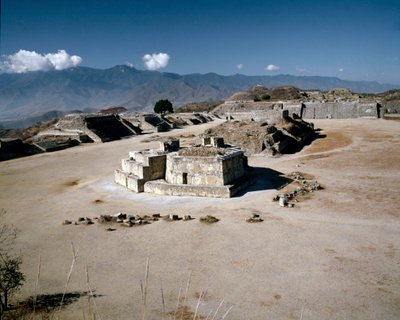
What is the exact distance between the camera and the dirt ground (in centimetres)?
795

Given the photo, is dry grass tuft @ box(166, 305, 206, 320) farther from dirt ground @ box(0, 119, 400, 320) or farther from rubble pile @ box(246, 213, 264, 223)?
rubble pile @ box(246, 213, 264, 223)

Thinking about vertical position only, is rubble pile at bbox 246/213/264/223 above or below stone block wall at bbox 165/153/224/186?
below

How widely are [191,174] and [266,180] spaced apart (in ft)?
14.1

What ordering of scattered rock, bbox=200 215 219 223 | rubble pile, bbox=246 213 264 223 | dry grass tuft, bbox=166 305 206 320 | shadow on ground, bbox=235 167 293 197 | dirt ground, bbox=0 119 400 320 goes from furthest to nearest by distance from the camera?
shadow on ground, bbox=235 167 293 197 → scattered rock, bbox=200 215 219 223 → rubble pile, bbox=246 213 264 223 → dirt ground, bbox=0 119 400 320 → dry grass tuft, bbox=166 305 206 320

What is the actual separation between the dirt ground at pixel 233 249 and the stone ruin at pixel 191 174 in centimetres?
57

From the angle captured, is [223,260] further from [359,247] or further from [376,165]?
[376,165]

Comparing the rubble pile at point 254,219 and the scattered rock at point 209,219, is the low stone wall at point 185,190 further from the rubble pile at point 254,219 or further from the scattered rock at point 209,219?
the scattered rock at point 209,219

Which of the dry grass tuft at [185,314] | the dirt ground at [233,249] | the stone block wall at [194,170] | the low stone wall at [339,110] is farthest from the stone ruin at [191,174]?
the low stone wall at [339,110]

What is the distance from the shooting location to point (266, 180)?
18453mm

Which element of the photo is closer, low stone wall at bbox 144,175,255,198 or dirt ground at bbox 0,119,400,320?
dirt ground at bbox 0,119,400,320

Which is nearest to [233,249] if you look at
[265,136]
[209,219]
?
[209,219]

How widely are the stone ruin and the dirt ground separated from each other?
1.88 feet

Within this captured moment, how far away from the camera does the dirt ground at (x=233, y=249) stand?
7.95 m

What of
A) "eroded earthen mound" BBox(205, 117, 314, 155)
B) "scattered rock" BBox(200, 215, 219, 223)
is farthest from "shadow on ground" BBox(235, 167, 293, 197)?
"eroded earthen mound" BBox(205, 117, 314, 155)
